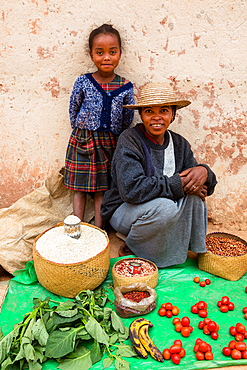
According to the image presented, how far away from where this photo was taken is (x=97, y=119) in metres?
2.84

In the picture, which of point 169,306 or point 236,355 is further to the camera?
point 169,306

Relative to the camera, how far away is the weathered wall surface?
2.92 m

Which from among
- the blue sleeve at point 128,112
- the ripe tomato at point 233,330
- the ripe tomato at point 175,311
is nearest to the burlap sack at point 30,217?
the blue sleeve at point 128,112

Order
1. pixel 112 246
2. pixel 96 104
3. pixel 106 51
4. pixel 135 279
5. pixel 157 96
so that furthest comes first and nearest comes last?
pixel 112 246 → pixel 96 104 → pixel 106 51 → pixel 157 96 → pixel 135 279

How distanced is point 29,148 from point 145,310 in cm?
201

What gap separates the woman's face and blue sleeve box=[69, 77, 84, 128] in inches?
25.1

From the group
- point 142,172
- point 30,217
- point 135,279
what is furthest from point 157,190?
point 30,217

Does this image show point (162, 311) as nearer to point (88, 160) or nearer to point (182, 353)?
point (182, 353)

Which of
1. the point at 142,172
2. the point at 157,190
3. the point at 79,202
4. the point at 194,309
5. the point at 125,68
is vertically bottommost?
the point at 194,309

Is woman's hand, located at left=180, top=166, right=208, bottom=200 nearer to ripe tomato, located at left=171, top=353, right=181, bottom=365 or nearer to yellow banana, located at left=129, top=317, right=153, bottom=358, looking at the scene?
yellow banana, located at left=129, top=317, right=153, bottom=358

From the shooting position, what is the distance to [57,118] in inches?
123

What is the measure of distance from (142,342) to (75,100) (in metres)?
2.09

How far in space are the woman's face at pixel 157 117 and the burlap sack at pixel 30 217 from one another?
3.52 ft

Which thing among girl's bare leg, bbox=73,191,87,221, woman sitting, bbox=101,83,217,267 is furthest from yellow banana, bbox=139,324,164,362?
girl's bare leg, bbox=73,191,87,221
